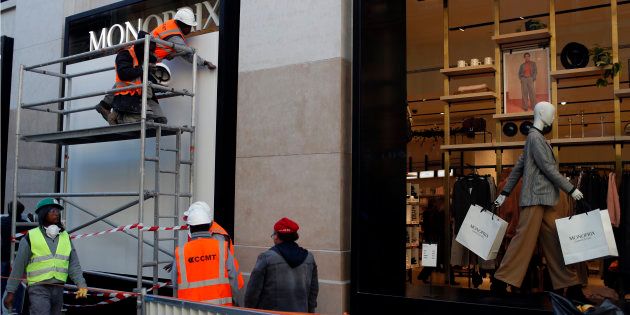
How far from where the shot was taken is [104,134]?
780cm

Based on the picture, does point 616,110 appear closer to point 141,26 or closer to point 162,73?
point 162,73

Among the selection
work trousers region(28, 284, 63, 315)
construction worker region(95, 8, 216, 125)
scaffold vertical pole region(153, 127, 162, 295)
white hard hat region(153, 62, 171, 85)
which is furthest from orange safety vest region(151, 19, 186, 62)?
work trousers region(28, 284, 63, 315)

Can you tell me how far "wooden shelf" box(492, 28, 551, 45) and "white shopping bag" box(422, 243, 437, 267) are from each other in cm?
286

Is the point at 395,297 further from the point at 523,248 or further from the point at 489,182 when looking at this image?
the point at 489,182

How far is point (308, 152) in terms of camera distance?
6848mm

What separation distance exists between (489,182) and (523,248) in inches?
83.2

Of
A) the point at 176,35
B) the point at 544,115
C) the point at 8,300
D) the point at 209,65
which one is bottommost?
the point at 8,300

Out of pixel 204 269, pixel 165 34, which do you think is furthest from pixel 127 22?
pixel 204 269

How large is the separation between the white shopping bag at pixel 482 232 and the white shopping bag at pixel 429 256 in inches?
38.9

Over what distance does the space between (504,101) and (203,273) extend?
495 centimetres

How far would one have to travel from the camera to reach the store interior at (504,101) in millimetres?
7431

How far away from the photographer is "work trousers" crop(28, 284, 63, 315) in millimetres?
6062

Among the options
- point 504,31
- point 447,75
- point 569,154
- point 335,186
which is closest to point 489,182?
point 447,75

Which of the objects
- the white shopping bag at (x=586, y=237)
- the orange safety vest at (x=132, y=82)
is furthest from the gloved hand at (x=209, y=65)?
the white shopping bag at (x=586, y=237)
